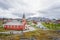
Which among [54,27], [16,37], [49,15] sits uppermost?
[49,15]

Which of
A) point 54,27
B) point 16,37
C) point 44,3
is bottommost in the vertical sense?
point 16,37

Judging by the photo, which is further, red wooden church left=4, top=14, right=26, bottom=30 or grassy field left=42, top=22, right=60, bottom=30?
grassy field left=42, top=22, right=60, bottom=30

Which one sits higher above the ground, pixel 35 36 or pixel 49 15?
pixel 49 15

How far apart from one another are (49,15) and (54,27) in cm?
42

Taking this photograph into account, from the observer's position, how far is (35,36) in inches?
173

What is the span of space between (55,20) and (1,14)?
1.77 metres

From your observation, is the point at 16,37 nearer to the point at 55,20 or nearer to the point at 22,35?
the point at 22,35

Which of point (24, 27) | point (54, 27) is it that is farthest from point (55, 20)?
point (24, 27)

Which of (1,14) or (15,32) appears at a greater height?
(1,14)

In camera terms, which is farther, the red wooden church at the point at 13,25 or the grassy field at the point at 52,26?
the grassy field at the point at 52,26

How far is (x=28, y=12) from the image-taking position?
444cm

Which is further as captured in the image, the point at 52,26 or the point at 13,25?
the point at 52,26

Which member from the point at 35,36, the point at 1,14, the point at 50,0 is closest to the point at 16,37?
the point at 35,36

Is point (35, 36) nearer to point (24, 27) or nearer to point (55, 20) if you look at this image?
point (24, 27)
